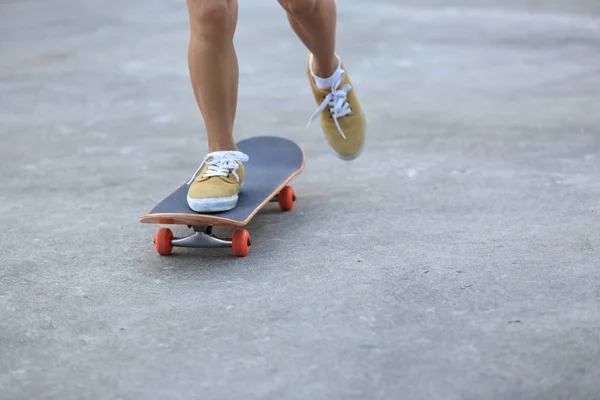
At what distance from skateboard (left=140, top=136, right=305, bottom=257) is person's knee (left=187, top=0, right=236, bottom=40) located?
0.49 metres

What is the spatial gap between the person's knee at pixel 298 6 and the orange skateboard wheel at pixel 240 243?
0.72m

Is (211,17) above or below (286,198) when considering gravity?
above

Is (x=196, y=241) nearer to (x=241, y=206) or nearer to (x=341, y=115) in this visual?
(x=241, y=206)

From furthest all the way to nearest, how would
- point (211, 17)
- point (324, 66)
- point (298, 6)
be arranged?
point (324, 66)
point (298, 6)
point (211, 17)

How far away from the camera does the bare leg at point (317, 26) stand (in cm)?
271

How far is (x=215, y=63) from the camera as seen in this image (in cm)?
251

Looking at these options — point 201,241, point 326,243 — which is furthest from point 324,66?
point 201,241

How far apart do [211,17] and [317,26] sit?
494 mm

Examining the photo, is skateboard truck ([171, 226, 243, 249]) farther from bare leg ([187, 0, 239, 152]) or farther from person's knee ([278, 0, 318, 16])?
person's knee ([278, 0, 318, 16])

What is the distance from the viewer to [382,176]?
3248 millimetres

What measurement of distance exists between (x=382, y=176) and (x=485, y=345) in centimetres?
150

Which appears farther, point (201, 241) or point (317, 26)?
point (317, 26)

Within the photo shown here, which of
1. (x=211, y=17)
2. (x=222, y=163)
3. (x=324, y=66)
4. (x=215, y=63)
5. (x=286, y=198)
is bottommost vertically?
(x=286, y=198)

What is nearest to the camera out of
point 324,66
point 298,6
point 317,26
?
point 298,6
